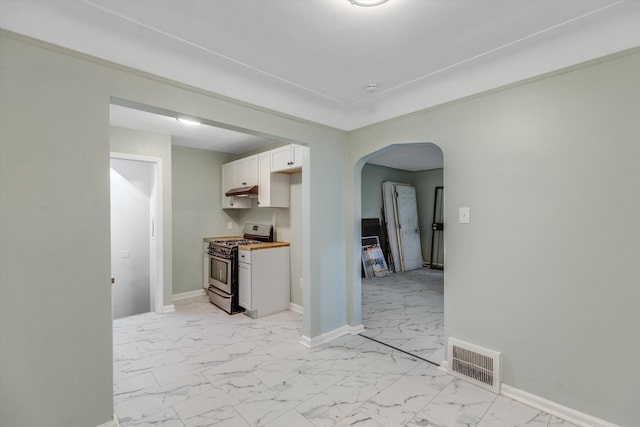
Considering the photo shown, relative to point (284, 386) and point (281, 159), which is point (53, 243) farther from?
point (281, 159)

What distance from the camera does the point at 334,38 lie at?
74.8 inches

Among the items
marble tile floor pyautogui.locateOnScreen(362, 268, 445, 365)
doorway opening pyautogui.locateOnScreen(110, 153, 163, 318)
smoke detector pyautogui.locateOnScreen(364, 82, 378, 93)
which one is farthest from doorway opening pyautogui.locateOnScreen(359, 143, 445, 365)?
doorway opening pyautogui.locateOnScreen(110, 153, 163, 318)

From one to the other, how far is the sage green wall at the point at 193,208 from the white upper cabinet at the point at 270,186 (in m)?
1.29

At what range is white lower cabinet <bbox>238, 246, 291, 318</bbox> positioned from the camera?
388 centimetres

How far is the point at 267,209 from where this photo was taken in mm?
4781

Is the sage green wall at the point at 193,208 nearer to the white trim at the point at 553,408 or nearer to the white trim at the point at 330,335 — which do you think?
the white trim at the point at 330,335

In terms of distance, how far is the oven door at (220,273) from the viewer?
13.4ft

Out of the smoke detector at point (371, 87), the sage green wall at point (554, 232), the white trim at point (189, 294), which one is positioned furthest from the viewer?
the white trim at point (189, 294)

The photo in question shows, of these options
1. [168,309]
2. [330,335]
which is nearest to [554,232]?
[330,335]

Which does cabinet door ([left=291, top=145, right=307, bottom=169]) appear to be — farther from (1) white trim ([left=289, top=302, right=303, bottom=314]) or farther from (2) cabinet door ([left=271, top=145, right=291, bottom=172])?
(1) white trim ([left=289, top=302, right=303, bottom=314])

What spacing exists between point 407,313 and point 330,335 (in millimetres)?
1350

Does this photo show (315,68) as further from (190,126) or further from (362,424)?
(362,424)

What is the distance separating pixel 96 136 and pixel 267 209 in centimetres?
307

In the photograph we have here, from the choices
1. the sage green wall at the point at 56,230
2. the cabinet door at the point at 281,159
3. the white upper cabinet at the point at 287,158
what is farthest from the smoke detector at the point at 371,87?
the sage green wall at the point at 56,230
